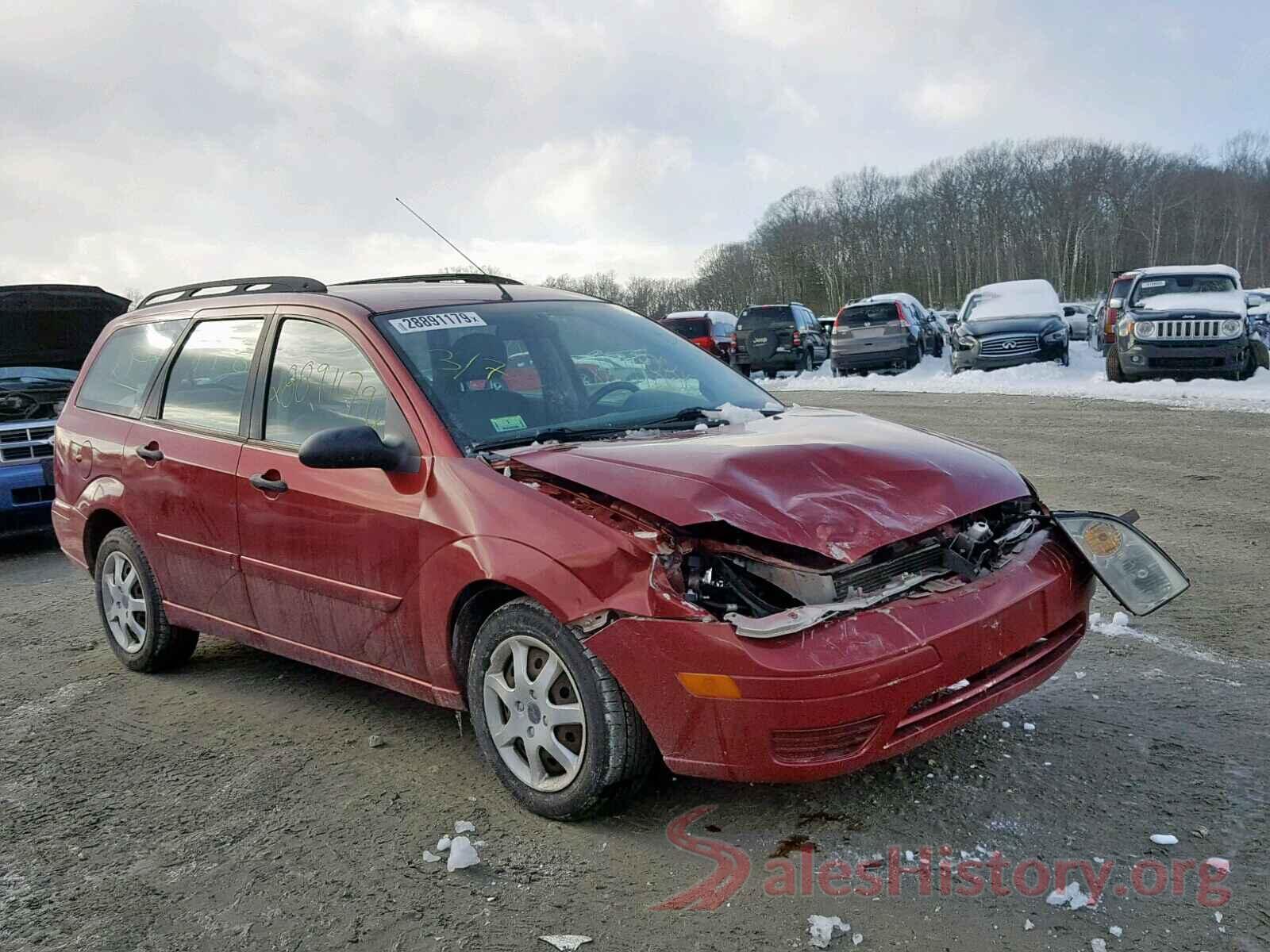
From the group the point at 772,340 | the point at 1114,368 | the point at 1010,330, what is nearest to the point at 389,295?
the point at 1114,368

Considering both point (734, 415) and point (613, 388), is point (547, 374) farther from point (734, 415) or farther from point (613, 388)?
point (734, 415)

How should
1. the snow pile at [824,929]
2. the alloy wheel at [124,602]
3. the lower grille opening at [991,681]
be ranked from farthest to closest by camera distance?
the alloy wheel at [124,602], the lower grille opening at [991,681], the snow pile at [824,929]

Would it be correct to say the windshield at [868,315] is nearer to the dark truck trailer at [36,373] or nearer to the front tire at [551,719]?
the dark truck trailer at [36,373]

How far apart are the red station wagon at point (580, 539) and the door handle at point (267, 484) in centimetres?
1

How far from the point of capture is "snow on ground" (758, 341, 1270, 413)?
14250mm

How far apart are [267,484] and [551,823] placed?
1.68m

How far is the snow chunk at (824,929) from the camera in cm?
256

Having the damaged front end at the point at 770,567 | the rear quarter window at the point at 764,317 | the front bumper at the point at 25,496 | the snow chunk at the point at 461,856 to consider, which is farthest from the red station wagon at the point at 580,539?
the rear quarter window at the point at 764,317

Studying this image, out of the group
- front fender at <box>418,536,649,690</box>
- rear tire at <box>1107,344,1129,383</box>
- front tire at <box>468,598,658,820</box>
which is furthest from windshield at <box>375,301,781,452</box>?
rear tire at <box>1107,344,1129,383</box>

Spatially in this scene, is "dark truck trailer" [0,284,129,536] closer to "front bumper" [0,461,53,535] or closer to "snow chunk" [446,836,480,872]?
"front bumper" [0,461,53,535]

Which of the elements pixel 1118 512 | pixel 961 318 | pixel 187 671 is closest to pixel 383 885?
pixel 187 671

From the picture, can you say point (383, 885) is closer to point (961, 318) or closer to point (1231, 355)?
point (1231, 355)

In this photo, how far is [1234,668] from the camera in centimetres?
416

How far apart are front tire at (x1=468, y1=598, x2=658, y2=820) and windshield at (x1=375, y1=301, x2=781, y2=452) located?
26.5 inches
